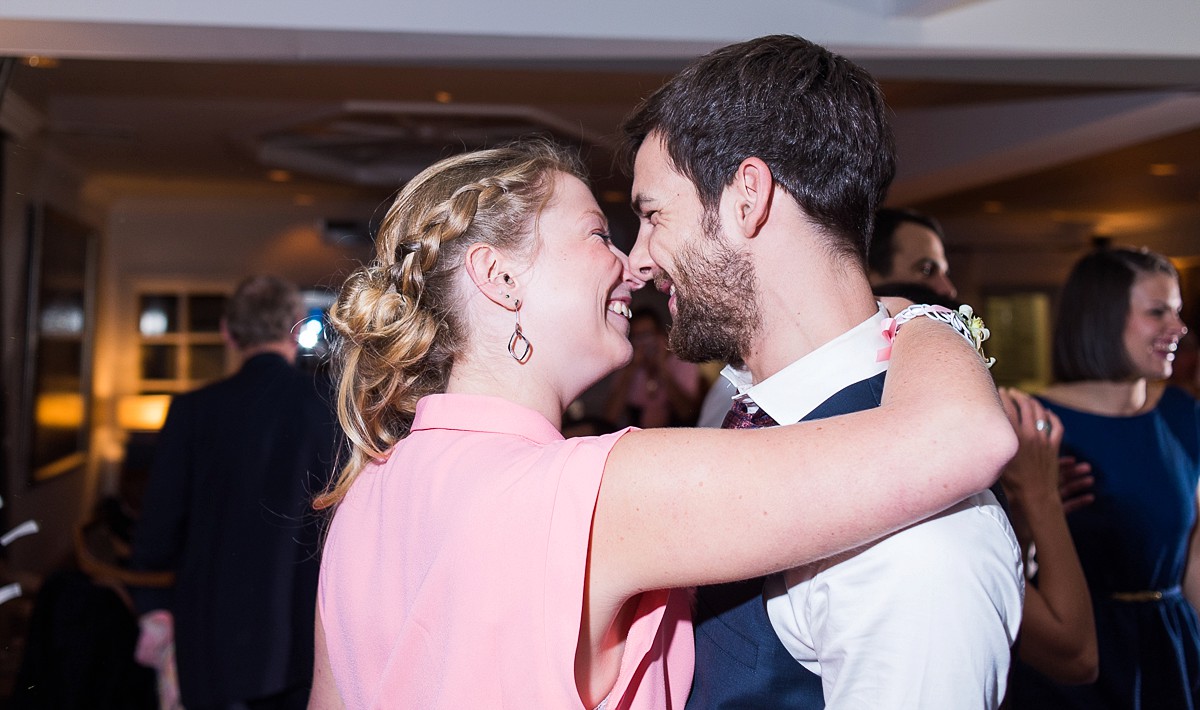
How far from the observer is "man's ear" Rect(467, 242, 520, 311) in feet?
3.89

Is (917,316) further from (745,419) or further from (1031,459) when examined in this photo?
(1031,459)

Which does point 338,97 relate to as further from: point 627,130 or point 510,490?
point 510,490

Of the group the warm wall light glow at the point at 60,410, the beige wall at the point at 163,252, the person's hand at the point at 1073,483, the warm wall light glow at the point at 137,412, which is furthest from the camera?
the warm wall light glow at the point at 137,412

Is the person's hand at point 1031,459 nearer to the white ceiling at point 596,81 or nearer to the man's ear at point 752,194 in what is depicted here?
the man's ear at point 752,194

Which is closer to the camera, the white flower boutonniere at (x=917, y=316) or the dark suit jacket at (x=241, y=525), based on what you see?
the white flower boutonniere at (x=917, y=316)

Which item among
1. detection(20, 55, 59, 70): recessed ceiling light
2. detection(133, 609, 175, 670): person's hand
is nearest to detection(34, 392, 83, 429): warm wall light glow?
detection(20, 55, 59, 70): recessed ceiling light

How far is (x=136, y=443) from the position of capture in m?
7.19

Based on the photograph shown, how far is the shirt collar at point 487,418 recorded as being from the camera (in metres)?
1.11

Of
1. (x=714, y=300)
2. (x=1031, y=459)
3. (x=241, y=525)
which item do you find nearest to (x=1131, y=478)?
(x=1031, y=459)

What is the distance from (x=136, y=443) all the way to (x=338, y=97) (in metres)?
3.84

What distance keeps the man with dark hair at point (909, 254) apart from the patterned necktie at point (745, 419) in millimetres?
1374

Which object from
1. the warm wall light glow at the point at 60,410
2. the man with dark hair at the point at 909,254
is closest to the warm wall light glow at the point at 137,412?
the warm wall light glow at the point at 60,410

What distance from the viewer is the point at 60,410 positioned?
19.8 feet

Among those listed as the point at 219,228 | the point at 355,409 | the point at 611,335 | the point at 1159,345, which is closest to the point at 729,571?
the point at 611,335
